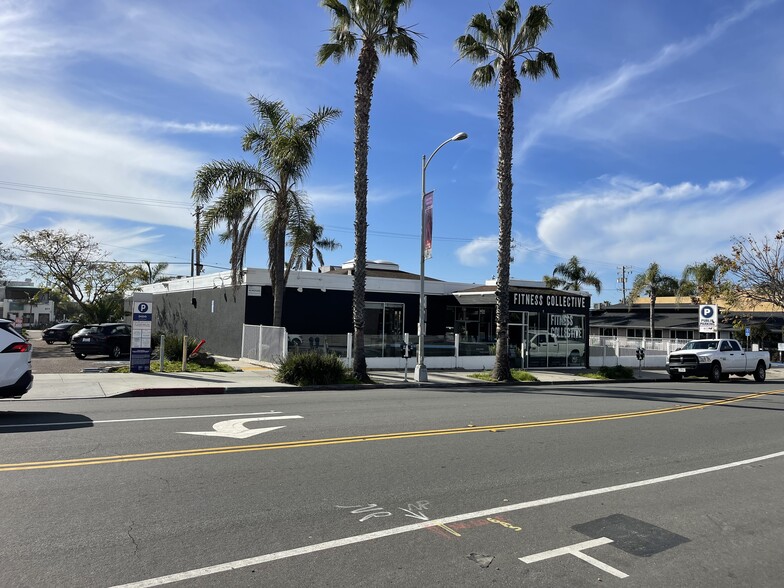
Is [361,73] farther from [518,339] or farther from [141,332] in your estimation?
[518,339]

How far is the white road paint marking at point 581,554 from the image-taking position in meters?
4.29

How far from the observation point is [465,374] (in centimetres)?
2214

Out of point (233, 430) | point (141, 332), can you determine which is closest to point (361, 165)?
point (141, 332)

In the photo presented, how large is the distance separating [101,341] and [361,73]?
608 inches

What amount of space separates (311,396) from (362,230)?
6348 mm

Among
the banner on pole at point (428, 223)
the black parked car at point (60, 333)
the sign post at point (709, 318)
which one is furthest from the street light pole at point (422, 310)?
the black parked car at point (60, 333)

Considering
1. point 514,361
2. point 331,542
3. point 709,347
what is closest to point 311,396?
point 331,542

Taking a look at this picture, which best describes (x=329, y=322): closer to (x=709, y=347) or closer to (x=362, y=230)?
(x=362, y=230)

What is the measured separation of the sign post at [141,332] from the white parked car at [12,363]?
7.31 meters

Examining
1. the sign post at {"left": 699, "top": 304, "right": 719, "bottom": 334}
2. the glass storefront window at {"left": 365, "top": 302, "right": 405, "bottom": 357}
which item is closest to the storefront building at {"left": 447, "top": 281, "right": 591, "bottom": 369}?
the glass storefront window at {"left": 365, "top": 302, "right": 405, "bottom": 357}

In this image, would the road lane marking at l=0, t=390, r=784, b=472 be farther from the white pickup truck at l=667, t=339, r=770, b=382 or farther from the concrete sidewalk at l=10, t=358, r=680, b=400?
the white pickup truck at l=667, t=339, r=770, b=382

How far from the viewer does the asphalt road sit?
418cm

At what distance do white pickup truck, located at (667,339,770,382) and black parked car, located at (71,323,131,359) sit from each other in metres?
23.6

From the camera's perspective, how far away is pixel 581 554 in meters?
4.55
